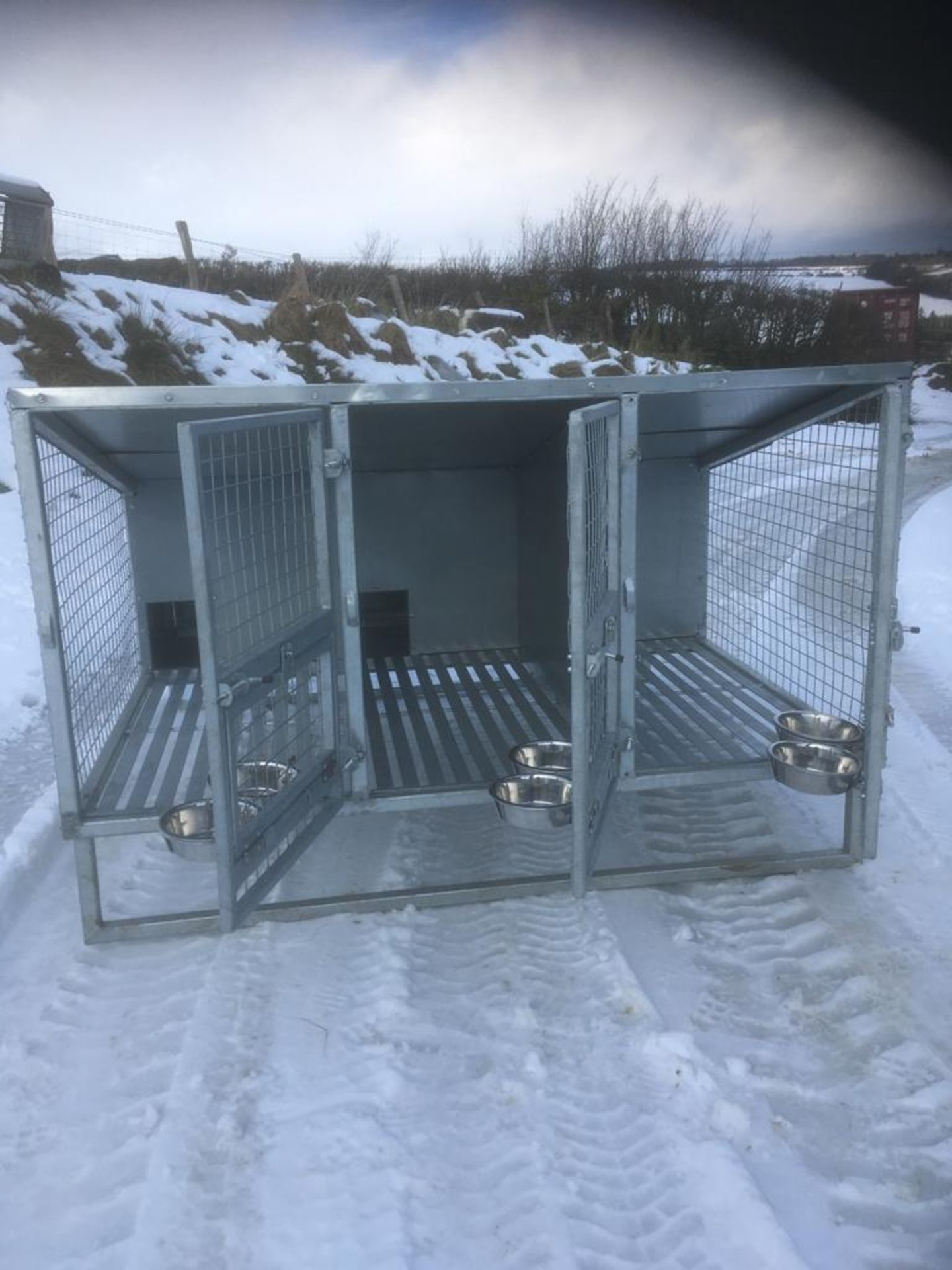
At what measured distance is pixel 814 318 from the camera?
18.1 meters

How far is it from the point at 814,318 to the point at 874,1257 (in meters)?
18.4

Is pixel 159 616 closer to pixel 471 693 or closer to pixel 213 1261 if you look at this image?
pixel 471 693

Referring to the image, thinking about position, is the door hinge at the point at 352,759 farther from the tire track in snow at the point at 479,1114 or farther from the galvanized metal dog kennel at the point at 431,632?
the tire track in snow at the point at 479,1114

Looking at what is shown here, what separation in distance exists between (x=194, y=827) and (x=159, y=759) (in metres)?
0.48

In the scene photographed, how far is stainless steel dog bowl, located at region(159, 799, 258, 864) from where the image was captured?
3.11m

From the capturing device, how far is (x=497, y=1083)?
8.20ft

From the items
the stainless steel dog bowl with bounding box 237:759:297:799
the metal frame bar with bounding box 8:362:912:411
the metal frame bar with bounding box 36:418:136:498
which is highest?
the metal frame bar with bounding box 8:362:912:411

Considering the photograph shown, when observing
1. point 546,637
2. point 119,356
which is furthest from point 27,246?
point 546,637

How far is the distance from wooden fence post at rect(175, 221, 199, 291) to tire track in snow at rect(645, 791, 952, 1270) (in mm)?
15255

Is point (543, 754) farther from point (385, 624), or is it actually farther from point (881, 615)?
point (385, 624)

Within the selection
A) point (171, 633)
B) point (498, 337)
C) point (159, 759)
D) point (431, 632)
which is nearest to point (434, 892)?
point (159, 759)

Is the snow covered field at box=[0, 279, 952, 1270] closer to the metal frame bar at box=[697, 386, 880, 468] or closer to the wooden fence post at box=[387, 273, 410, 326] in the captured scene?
the metal frame bar at box=[697, 386, 880, 468]

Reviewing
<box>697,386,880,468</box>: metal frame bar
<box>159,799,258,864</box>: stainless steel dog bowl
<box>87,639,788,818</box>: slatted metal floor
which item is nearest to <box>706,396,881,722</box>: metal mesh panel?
<box>697,386,880,468</box>: metal frame bar

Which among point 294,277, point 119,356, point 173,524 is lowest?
point 173,524
